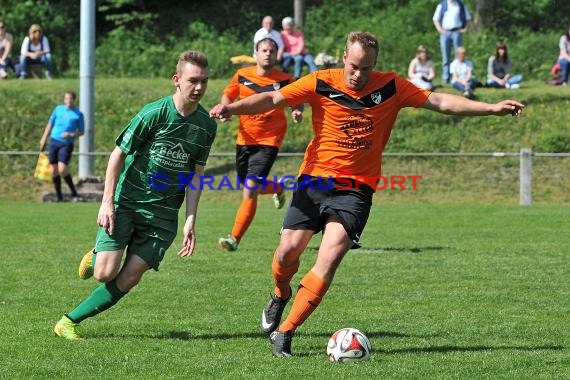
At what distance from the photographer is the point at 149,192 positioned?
723 centimetres

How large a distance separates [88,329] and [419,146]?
1596cm

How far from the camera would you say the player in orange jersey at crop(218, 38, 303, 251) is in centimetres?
1199

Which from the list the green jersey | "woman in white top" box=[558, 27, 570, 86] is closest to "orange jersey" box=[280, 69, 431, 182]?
the green jersey

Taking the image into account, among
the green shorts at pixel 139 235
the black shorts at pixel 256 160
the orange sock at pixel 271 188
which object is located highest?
the black shorts at pixel 256 160

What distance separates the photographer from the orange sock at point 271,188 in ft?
40.3

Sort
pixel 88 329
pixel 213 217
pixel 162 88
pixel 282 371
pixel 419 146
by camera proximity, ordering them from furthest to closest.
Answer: pixel 162 88 → pixel 419 146 → pixel 213 217 → pixel 88 329 → pixel 282 371

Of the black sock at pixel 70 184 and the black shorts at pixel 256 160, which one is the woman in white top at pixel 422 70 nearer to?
the black sock at pixel 70 184

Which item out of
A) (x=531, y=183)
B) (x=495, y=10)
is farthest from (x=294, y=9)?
(x=531, y=183)

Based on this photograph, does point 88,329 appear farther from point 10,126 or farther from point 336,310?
point 10,126

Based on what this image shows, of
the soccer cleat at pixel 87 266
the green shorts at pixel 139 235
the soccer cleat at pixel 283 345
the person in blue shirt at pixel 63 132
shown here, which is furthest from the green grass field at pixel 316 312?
the person in blue shirt at pixel 63 132

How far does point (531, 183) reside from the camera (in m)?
20.8

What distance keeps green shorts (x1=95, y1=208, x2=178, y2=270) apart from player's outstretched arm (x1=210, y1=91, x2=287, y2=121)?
0.98m

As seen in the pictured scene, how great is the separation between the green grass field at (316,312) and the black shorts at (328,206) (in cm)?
77

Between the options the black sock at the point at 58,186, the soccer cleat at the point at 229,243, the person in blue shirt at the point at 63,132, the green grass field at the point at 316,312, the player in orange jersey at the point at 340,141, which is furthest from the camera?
the black sock at the point at 58,186
